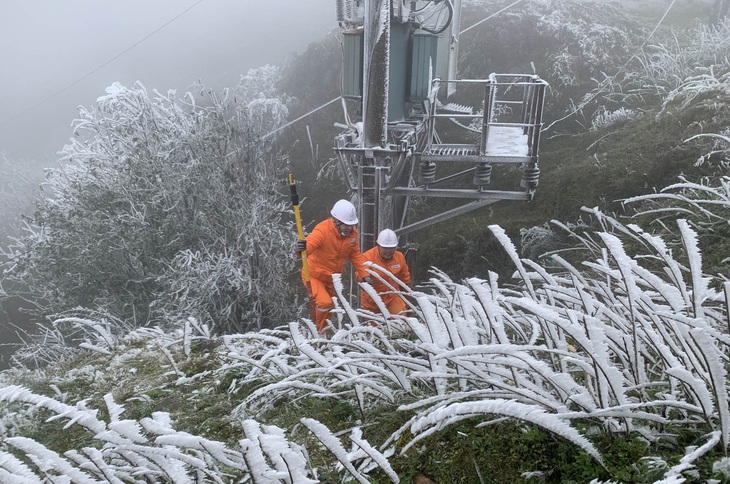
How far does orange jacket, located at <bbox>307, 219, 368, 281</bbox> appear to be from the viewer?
4918mm

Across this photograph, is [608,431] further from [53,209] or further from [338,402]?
[53,209]

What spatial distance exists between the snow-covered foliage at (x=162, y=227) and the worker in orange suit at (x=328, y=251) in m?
4.28

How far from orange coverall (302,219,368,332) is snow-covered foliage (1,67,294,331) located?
427 cm

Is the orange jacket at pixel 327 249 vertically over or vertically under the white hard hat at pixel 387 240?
under

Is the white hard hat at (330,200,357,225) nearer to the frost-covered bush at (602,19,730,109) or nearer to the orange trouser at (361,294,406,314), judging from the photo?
the orange trouser at (361,294,406,314)

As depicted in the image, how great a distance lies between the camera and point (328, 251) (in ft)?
16.3

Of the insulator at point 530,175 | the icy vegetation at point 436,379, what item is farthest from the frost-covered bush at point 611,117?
the insulator at point 530,175

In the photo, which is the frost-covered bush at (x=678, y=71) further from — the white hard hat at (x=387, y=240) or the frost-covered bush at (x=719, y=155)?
the white hard hat at (x=387, y=240)

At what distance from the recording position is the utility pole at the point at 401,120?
17.7 ft

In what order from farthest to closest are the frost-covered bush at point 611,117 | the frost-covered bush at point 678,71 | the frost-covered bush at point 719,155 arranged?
1. the frost-covered bush at point 611,117
2. the frost-covered bush at point 678,71
3. the frost-covered bush at point 719,155

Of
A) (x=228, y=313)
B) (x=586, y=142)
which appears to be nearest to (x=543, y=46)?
(x=586, y=142)

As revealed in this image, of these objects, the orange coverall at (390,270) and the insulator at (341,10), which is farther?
the insulator at (341,10)

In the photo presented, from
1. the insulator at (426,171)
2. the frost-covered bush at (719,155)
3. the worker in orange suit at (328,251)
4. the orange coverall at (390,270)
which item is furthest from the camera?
the insulator at (426,171)

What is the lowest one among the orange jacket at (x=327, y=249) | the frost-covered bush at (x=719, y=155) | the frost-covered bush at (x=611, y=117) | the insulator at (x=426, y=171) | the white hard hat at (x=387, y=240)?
the orange jacket at (x=327, y=249)
